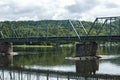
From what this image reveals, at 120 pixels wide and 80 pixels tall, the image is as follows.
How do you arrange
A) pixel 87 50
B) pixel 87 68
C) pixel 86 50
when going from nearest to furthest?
pixel 87 68 < pixel 86 50 < pixel 87 50

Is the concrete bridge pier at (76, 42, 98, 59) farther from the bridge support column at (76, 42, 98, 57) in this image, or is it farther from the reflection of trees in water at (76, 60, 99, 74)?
the reflection of trees in water at (76, 60, 99, 74)

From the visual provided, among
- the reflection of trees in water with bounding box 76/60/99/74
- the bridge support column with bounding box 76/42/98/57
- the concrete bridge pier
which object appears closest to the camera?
the reflection of trees in water with bounding box 76/60/99/74

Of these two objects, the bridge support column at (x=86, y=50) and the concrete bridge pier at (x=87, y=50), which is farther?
the bridge support column at (x=86, y=50)

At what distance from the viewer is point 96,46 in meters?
140

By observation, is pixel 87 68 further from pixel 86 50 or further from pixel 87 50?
pixel 87 50

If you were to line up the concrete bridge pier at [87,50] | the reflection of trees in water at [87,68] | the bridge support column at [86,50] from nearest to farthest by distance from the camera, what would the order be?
the reflection of trees in water at [87,68], the concrete bridge pier at [87,50], the bridge support column at [86,50]

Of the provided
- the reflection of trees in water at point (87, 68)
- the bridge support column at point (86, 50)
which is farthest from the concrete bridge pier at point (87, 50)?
the reflection of trees in water at point (87, 68)

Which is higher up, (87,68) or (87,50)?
(87,50)

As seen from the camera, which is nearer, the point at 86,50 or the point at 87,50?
the point at 86,50

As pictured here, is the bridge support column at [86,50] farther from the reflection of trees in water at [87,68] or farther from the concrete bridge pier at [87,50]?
the reflection of trees in water at [87,68]

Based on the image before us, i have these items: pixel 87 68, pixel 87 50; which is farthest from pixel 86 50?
pixel 87 68

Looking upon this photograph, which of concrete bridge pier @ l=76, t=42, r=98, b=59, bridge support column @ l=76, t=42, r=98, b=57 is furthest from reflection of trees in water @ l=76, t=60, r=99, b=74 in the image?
bridge support column @ l=76, t=42, r=98, b=57

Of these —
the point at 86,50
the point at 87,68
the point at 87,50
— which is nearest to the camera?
the point at 87,68

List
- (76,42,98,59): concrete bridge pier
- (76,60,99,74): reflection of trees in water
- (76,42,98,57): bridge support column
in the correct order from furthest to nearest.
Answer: (76,42,98,57): bridge support column, (76,42,98,59): concrete bridge pier, (76,60,99,74): reflection of trees in water
